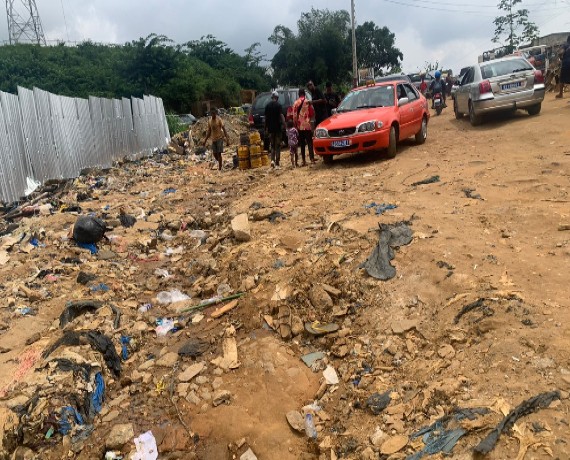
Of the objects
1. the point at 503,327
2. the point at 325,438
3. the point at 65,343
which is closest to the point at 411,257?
the point at 503,327

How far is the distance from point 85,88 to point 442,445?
35615 millimetres

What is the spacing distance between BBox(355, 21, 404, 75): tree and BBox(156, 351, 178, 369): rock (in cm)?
5354

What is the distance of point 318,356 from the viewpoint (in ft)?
12.5

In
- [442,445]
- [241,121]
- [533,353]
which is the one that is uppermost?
[241,121]

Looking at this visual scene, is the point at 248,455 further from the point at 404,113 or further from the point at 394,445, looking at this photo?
the point at 404,113

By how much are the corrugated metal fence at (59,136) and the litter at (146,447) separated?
7401mm

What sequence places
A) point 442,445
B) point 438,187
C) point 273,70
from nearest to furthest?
point 442,445 → point 438,187 → point 273,70

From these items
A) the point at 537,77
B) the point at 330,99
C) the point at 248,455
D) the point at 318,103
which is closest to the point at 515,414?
the point at 248,455

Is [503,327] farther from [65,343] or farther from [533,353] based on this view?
[65,343]

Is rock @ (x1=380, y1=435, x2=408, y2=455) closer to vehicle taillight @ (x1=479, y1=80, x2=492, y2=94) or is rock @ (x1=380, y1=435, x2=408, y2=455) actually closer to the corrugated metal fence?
the corrugated metal fence

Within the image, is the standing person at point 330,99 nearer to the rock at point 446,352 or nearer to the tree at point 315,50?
the rock at point 446,352

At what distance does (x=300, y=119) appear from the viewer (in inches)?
404

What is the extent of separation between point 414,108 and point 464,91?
290 centimetres

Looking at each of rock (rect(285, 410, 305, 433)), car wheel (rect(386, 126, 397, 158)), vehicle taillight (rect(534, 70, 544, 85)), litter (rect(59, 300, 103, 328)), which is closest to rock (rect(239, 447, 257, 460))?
rock (rect(285, 410, 305, 433))
